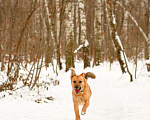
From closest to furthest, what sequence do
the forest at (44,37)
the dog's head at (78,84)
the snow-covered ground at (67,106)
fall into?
the dog's head at (78,84) < the snow-covered ground at (67,106) < the forest at (44,37)

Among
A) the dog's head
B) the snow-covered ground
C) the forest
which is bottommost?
the snow-covered ground

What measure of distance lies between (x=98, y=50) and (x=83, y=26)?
8.67ft

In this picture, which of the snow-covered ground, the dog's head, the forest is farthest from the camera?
the forest

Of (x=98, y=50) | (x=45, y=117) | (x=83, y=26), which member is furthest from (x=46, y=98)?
(x=98, y=50)

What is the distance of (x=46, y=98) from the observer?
19.8 feet

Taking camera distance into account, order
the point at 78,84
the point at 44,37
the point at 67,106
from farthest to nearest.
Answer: the point at 44,37, the point at 67,106, the point at 78,84

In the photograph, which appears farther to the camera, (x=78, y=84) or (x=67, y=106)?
(x=67, y=106)

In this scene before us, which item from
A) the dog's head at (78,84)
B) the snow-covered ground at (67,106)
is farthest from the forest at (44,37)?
the dog's head at (78,84)

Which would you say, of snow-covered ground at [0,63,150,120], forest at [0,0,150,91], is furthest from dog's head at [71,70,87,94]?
forest at [0,0,150,91]

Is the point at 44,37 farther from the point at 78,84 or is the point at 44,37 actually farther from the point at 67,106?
the point at 78,84

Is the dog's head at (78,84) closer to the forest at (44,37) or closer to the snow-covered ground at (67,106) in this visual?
the snow-covered ground at (67,106)

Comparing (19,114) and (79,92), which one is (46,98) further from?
(79,92)

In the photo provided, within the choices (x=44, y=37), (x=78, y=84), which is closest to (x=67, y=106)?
(x=78, y=84)

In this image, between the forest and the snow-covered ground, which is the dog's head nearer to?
the snow-covered ground
